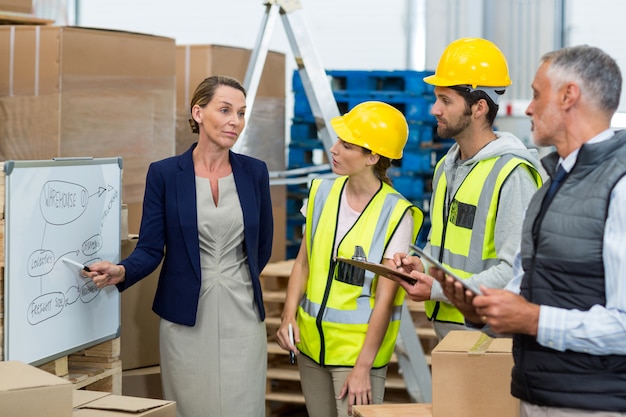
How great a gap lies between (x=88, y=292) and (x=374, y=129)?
1.27 meters

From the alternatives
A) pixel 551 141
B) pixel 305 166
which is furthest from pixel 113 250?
pixel 305 166

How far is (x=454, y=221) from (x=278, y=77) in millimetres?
2701

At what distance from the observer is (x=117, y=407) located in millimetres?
3088

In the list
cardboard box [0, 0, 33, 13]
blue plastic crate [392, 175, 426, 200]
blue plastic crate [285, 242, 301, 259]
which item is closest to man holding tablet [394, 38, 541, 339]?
cardboard box [0, 0, 33, 13]

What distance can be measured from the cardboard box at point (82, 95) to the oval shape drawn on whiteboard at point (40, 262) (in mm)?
1058

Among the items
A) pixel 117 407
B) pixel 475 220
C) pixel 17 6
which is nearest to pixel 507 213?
pixel 475 220

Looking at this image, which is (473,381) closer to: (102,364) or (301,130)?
(102,364)

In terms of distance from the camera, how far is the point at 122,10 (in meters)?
8.15

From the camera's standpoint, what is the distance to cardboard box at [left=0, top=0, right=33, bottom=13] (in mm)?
4605

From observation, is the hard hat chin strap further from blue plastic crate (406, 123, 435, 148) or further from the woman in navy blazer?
blue plastic crate (406, 123, 435, 148)

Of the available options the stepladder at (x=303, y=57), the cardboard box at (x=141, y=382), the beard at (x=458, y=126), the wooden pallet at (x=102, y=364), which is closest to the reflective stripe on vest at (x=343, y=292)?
the beard at (x=458, y=126)

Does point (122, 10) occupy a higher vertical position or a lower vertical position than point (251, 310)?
higher

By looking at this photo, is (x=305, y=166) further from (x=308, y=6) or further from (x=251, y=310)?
(x=251, y=310)

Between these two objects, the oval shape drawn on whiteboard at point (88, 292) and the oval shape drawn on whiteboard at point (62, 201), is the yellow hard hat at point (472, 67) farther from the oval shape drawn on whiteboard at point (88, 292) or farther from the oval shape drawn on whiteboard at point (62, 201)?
the oval shape drawn on whiteboard at point (88, 292)
